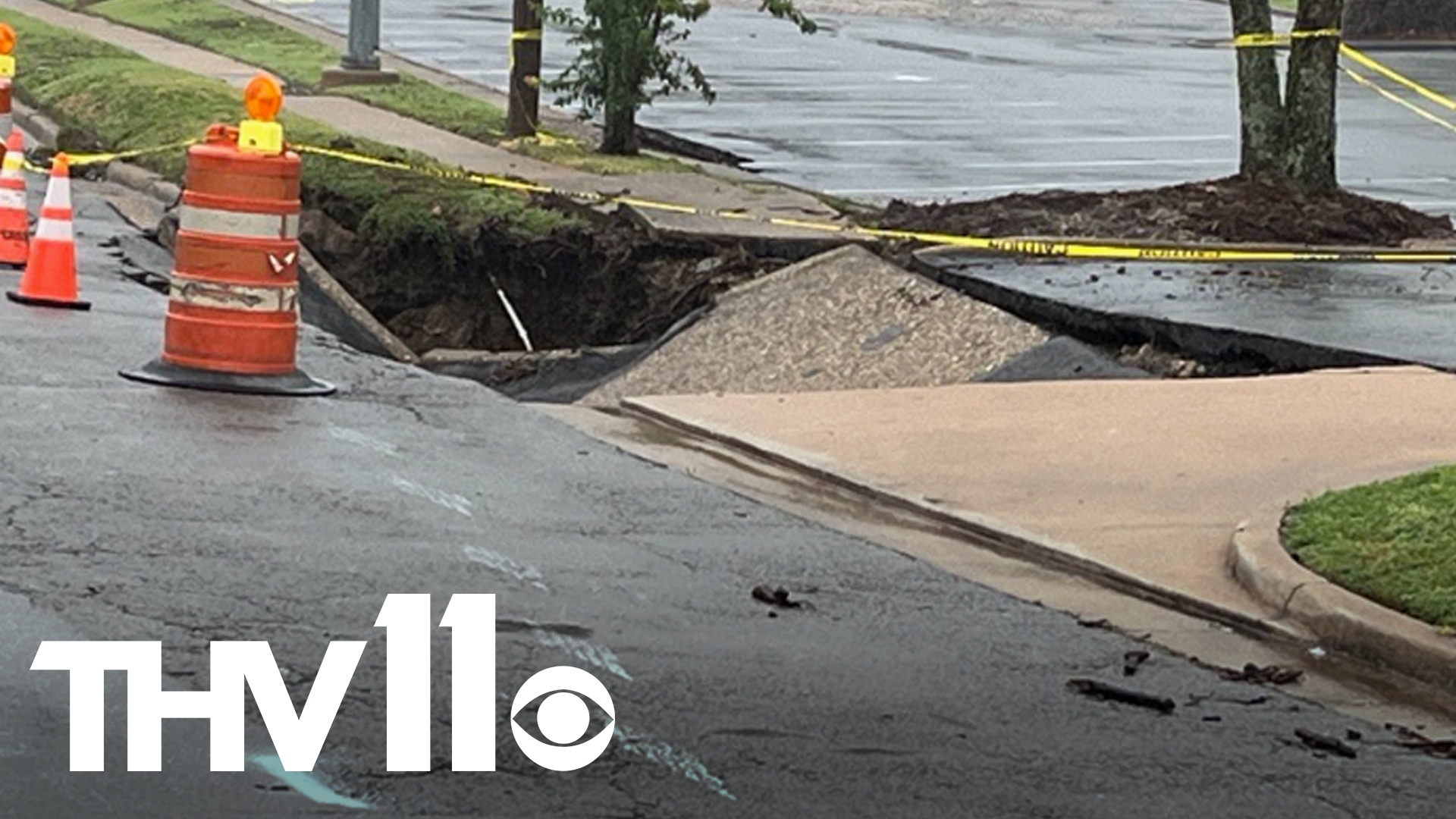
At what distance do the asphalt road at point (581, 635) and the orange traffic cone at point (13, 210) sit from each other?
4053 mm

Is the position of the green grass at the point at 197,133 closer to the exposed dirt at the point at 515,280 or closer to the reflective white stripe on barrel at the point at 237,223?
the exposed dirt at the point at 515,280

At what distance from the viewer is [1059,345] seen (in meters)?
14.3

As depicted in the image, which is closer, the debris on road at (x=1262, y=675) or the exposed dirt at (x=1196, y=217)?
the debris on road at (x=1262, y=675)

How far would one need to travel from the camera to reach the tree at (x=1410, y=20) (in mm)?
37188

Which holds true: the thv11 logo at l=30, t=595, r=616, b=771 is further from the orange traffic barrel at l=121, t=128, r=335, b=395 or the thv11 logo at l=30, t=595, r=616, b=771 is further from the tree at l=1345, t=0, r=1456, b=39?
the tree at l=1345, t=0, r=1456, b=39

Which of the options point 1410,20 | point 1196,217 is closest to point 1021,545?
point 1196,217

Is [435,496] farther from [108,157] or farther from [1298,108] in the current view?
[108,157]

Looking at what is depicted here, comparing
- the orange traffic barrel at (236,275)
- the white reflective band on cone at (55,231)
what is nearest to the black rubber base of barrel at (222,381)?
the orange traffic barrel at (236,275)

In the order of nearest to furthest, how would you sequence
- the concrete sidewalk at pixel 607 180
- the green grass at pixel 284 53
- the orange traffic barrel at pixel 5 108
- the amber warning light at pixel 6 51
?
the concrete sidewalk at pixel 607 180, the amber warning light at pixel 6 51, the orange traffic barrel at pixel 5 108, the green grass at pixel 284 53

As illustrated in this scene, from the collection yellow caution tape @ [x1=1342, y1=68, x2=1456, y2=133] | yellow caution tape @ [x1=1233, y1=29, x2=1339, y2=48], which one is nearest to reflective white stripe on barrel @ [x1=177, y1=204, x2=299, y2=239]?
yellow caution tape @ [x1=1233, y1=29, x2=1339, y2=48]

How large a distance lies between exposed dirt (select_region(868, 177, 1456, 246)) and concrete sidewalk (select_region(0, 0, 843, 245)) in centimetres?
77

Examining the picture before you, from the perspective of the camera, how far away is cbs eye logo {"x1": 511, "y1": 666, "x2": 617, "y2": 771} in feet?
23.7

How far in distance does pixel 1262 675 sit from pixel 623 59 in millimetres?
13528

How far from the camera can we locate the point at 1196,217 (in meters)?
18.0
